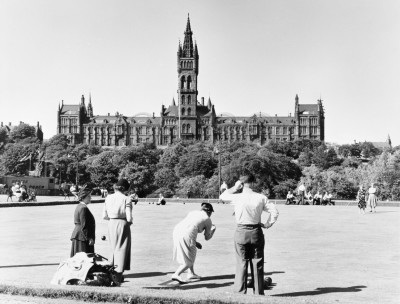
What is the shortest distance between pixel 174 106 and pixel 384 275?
182 meters

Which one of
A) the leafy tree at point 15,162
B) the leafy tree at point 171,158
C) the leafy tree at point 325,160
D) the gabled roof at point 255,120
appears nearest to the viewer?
the leafy tree at point 171,158

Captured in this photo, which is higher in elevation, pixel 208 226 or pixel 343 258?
pixel 208 226

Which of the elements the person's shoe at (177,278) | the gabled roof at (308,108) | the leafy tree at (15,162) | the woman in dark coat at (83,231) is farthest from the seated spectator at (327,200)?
the gabled roof at (308,108)

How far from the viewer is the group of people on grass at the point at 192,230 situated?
820 centimetres

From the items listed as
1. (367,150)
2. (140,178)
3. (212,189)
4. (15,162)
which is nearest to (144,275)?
(212,189)

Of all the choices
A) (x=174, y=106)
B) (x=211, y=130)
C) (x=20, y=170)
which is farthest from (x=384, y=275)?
(x=174, y=106)

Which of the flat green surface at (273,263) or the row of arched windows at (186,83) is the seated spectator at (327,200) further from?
the row of arched windows at (186,83)

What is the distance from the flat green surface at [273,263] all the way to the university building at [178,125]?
160m

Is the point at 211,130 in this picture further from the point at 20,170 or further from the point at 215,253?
the point at 215,253

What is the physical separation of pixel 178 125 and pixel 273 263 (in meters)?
167

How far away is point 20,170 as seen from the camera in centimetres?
13012

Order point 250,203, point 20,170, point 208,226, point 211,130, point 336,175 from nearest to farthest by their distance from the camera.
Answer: point 250,203 → point 208,226 → point 336,175 → point 20,170 → point 211,130

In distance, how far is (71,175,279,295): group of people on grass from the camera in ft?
26.9

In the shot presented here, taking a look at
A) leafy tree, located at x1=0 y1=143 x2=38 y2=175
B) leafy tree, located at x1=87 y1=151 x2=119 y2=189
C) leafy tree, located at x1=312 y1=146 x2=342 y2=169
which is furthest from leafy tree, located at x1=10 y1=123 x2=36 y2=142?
leafy tree, located at x1=312 y1=146 x2=342 y2=169
